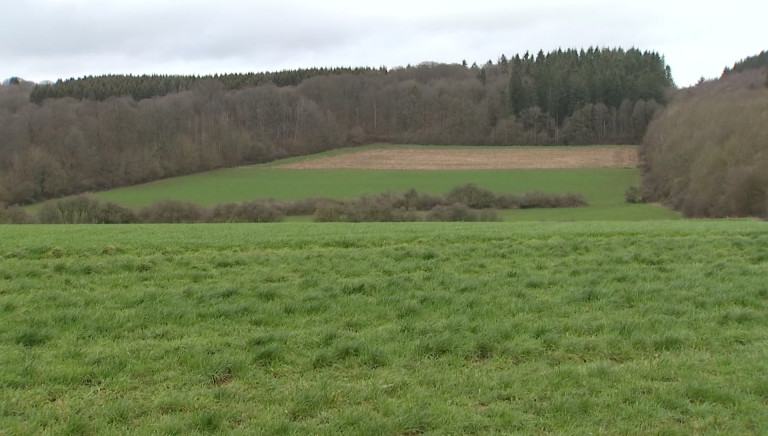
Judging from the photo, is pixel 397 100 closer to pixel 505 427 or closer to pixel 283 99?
pixel 283 99

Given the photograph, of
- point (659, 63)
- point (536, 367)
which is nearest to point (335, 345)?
point (536, 367)

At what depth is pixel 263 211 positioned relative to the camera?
167 feet

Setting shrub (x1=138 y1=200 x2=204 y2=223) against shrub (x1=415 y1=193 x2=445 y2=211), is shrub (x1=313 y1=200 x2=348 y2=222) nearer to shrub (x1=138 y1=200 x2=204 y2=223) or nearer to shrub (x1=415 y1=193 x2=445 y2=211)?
shrub (x1=138 y1=200 x2=204 y2=223)

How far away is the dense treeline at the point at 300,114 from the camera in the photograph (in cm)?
7719

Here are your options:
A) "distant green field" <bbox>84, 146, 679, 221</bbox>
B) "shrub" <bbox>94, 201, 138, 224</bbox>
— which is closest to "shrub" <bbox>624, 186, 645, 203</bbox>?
"distant green field" <bbox>84, 146, 679, 221</bbox>

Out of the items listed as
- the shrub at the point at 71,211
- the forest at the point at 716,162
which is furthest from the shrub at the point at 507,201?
the shrub at the point at 71,211

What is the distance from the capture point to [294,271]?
10930mm

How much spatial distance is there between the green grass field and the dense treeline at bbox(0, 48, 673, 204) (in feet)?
216

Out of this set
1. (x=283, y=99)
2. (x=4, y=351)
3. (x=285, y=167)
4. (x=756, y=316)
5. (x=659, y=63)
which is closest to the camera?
(x=4, y=351)

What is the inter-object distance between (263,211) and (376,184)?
21949mm

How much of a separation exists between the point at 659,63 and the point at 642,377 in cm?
13507

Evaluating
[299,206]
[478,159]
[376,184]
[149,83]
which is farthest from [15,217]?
[149,83]

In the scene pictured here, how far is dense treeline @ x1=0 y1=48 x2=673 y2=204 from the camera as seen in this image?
77.2m

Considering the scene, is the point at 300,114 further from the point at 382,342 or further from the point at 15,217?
the point at 382,342
